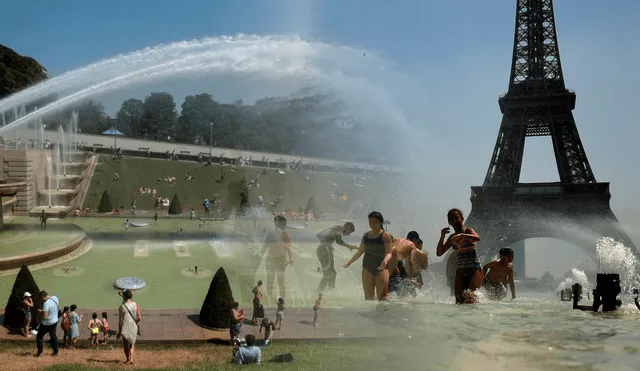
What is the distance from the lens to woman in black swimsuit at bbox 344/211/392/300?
927 centimetres

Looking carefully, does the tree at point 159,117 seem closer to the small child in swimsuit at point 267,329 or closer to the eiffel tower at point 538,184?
the eiffel tower at point 538,184

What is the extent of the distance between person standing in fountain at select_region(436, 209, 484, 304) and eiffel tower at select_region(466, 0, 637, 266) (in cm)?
4488

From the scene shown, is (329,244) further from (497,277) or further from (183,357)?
(183,357)

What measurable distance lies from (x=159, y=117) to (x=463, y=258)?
4111 inches

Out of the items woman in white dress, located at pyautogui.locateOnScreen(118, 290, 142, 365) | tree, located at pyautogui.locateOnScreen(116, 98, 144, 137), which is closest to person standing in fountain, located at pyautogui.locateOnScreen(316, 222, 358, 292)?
woman in white dress, located at pyautogui.locateOnScreen(118, 290, 142, 365)

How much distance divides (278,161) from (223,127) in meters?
12.6

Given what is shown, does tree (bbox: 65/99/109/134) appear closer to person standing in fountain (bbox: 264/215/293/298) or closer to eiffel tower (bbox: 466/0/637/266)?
eiffel tower (bbox: 466/0/637/266)

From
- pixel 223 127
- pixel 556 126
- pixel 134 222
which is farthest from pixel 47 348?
pixel 223 127

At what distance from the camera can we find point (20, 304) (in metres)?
20.4

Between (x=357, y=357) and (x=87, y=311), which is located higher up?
(x=357, y=357)

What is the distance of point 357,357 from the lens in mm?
9508

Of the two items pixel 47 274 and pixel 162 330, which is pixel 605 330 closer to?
pixel 162 330

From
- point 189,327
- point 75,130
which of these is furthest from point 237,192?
point 189,327

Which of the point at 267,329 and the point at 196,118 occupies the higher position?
the point at 196,118
